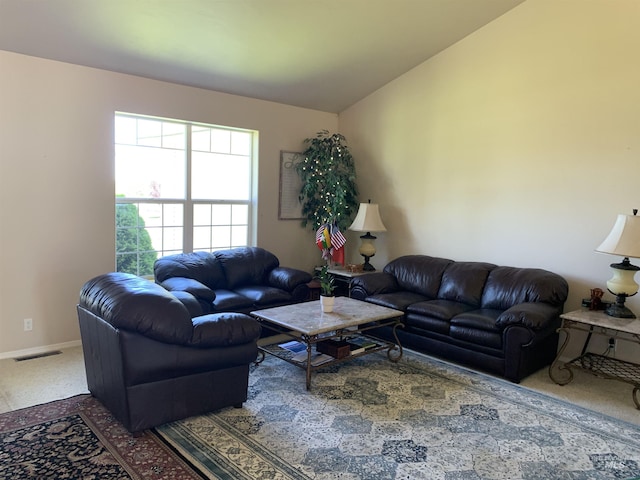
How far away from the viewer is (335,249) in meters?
5.80

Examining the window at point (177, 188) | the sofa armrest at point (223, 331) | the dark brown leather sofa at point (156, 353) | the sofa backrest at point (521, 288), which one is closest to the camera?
the dark brown leather sofa at point (156, 353)

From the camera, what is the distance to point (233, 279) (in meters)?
4.95

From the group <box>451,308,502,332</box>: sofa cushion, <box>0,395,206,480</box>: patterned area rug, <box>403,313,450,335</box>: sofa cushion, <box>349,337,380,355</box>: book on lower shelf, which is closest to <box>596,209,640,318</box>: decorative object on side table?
<box>451,308,502,332</box>: sofa cushion

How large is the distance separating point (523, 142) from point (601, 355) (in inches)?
82.2

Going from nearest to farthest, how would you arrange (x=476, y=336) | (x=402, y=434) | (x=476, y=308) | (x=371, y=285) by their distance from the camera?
1. (x=402, y=434)
2. (x=476, y=336)
3. (x=476, y=308)
4. (x=371, y=285)

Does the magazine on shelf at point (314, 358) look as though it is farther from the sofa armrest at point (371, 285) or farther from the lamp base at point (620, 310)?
the lamp base at point (620, 310)

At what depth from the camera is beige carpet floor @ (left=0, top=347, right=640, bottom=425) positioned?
10.6 ft

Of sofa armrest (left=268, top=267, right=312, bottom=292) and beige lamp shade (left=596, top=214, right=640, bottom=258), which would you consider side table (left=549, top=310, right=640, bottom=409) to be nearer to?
beige lamp shade (left=596, top=214, right=640, bottom=258)

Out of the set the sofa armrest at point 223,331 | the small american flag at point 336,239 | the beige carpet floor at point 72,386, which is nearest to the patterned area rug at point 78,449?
the beige carpet floor at point 72,386

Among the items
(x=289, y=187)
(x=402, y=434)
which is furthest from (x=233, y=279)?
(x=402, y=434)

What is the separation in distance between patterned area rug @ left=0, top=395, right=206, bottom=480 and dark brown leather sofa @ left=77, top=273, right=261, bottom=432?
11 cm

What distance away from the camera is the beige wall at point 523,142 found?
13.3 ft

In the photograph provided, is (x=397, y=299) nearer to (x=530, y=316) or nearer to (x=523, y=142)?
(x=530, y=316)

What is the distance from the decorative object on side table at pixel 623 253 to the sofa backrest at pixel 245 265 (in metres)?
3.19
